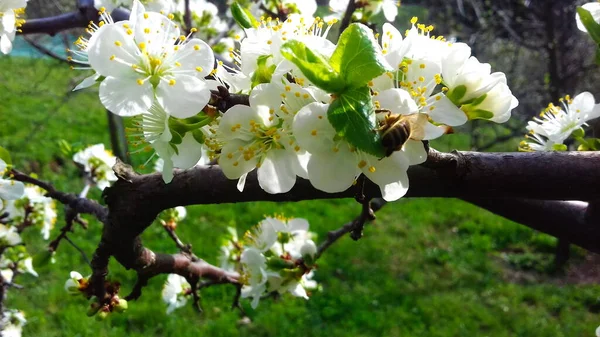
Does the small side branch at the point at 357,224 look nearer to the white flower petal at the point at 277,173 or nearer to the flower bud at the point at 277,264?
the flower bud at the point at 277,264

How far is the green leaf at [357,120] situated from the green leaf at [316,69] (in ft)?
0.06

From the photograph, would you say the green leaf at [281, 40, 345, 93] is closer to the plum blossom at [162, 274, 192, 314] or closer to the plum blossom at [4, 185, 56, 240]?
the plum blossom at [162, 274, 192, 314]

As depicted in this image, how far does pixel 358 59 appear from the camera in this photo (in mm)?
646

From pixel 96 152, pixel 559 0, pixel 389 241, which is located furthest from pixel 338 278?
pixel 559 0

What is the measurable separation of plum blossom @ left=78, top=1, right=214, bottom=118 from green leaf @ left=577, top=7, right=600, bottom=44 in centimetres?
70

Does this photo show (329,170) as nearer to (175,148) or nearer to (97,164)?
(175,148)

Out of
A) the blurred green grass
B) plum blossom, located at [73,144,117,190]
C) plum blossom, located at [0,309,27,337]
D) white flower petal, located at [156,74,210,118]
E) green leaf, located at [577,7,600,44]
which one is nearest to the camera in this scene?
white flower petal, located at [156,74,210,118]

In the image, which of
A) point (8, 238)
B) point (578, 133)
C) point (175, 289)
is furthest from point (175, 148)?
point (8, 238)

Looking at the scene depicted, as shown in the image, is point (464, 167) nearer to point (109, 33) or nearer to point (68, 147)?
point (109, 33)

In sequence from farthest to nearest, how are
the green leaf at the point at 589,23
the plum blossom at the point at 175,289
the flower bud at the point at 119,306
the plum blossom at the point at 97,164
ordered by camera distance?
the plum blossom at the point at 97,164 < the plum blossom at the point at 175,289 < the flower bud at the point at 119,306 < the green leaf at the point at 589,23

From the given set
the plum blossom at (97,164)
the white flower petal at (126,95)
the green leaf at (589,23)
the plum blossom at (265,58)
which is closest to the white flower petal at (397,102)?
the plum blossom at (265,58)

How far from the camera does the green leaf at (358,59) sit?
0.64 metres

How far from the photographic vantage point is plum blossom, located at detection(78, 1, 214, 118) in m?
0.74

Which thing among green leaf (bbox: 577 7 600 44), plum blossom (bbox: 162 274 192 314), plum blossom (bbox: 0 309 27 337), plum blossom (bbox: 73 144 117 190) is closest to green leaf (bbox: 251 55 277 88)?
green leaf (bbox: 577 7 600 44)
